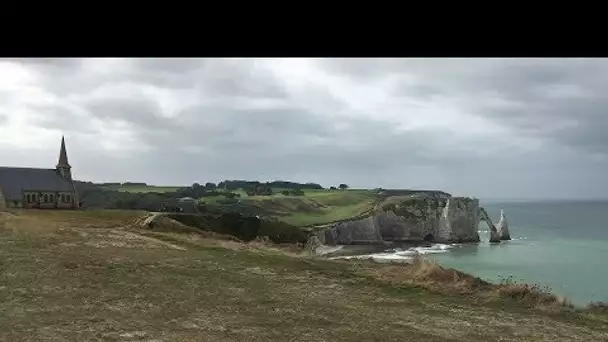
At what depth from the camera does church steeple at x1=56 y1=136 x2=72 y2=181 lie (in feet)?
168

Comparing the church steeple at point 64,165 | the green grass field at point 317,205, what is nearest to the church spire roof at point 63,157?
the church steeple at point 64,165

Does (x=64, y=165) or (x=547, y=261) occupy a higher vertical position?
(x=64, y=165)

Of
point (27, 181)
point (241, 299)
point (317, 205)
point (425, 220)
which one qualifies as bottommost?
point (241, 299)

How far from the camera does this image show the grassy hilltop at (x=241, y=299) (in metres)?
15.4

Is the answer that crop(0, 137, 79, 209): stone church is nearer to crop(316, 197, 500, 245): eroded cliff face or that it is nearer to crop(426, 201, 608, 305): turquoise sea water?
crop(426, 201, 608, 305): turquoise sea water

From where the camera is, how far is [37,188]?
4778 cm

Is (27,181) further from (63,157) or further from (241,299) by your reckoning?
(241,299)

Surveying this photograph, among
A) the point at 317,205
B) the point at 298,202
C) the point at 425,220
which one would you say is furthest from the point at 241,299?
the point at 425,220

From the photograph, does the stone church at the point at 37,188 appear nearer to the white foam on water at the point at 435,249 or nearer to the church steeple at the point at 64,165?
the church steeple at the point at 64,165

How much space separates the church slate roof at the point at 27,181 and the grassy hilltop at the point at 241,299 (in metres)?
21.4

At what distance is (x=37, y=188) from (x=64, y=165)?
172 inches

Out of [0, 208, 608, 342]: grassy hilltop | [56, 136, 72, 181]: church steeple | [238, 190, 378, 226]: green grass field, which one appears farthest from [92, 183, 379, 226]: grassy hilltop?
[0, 208, 608, 342]: grassy hilltop
